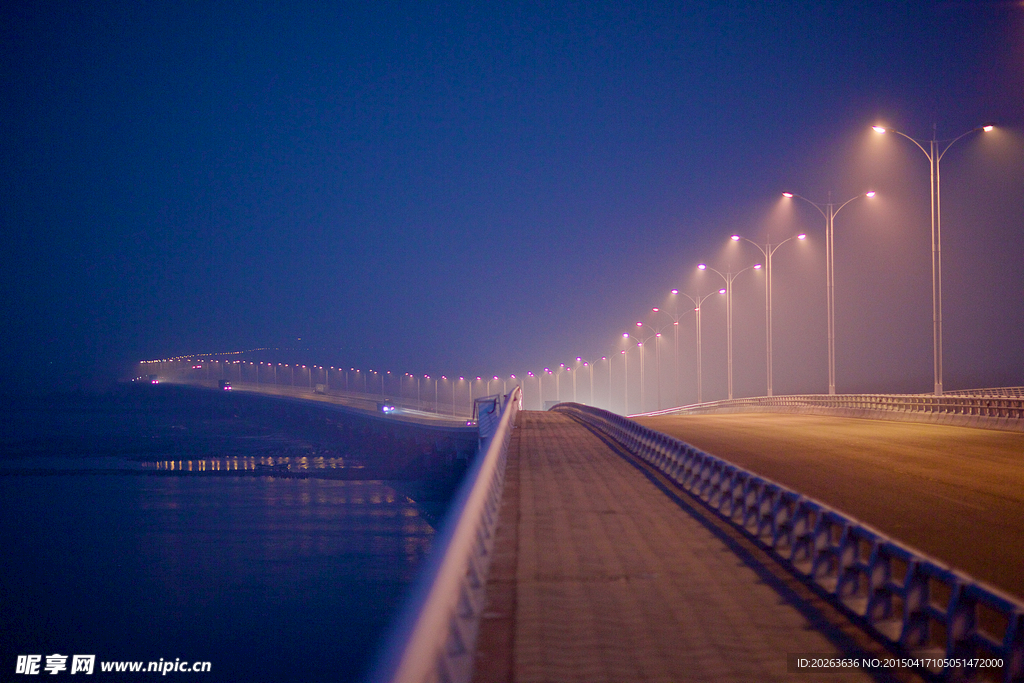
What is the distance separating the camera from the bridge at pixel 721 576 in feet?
18.6

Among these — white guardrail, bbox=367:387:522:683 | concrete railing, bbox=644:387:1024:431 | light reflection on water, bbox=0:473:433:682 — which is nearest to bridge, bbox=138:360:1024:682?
white guardrail, bbox=367:387:522:683

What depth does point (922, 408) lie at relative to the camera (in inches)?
1287

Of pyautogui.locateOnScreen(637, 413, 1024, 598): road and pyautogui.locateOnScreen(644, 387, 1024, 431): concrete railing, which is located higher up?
pyautogui.locateOnScreen(644, 387, 1024, 431): concrete railing

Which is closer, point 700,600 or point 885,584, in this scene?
point 885,584

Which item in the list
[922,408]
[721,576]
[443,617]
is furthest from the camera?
[922,408]

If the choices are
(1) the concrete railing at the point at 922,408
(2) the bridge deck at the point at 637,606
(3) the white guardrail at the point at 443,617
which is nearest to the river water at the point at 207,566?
(2) the bridge deck at the point at 637,606

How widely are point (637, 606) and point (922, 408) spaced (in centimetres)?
2984

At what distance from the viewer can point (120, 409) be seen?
592 ft

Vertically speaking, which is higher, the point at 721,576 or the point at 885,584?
the point at 885,584

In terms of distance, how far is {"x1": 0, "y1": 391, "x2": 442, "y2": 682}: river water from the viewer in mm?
26656

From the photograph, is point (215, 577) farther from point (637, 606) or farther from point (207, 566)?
point (637, 606)

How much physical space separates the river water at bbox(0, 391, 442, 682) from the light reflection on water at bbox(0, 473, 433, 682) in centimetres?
8

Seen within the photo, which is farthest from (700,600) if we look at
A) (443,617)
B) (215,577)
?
(215,577)

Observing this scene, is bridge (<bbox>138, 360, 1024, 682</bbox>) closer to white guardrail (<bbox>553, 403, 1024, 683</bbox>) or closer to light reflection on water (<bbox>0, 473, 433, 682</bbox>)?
white guardrail (<bbox>553, 403, 1024, 683</bbox>)
